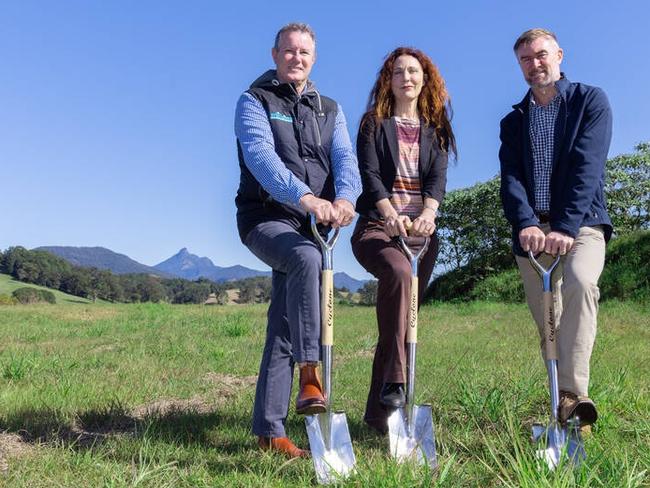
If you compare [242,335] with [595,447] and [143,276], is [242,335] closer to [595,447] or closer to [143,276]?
[595,447]

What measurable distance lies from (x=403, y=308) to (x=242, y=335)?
23.1 ft

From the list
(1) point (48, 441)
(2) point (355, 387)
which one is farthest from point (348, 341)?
(1) point (48, 441)

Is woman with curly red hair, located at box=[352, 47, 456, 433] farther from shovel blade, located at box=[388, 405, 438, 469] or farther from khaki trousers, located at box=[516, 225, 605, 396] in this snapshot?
khaki trousers, located at box=[516, 225, 605, 396]

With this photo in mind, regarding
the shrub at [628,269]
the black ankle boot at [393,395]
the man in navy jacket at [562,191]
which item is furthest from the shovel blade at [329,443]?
the shrub at [628,269]

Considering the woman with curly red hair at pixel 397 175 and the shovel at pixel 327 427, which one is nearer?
the shovel at pixel 327 427

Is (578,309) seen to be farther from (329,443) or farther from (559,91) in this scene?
(329,443)

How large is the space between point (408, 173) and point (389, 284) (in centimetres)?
84

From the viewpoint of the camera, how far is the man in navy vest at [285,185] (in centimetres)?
389

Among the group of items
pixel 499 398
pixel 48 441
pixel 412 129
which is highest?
Result: pixel 412 129

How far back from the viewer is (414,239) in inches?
172

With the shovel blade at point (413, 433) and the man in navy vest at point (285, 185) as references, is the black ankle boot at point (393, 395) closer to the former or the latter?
the shovel blade at point (413, 433)

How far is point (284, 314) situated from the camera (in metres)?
4.18

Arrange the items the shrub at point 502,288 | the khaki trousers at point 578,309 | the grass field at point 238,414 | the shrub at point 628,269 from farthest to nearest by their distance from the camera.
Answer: the shrub at point 502,288
the shrub at point 628,269
the khaki trousers at point 578,309
the grass field at point 238,414

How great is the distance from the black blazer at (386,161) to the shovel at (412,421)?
465mm
